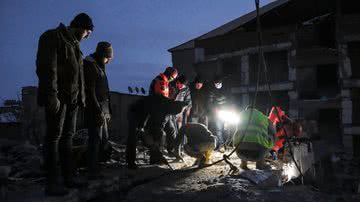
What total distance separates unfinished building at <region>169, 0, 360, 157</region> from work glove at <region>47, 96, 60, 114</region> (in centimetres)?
1066

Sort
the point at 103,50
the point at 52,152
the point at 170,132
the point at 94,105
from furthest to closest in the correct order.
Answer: the point at 170,132, the point at 103,50, the point at 94,105, the point at 52,152

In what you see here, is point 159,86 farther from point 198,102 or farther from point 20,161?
point 198,102

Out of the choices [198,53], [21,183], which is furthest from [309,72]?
[21,183]

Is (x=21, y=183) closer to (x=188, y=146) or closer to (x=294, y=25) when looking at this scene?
(x=188, y=146)

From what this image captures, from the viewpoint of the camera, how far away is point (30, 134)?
11.4 meters

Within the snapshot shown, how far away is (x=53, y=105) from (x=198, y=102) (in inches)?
291

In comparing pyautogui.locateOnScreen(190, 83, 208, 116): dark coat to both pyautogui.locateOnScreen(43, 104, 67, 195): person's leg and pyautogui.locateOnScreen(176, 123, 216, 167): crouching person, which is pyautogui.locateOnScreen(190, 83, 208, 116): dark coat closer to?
pyautogui.locateOnScreen(176, 123, 216, 167): crouching person

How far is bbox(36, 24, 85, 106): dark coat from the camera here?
3170 millimetres

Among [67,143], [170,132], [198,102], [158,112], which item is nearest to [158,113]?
[158,112]

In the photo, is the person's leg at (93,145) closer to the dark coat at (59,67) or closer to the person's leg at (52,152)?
the dark coat at (59,67)

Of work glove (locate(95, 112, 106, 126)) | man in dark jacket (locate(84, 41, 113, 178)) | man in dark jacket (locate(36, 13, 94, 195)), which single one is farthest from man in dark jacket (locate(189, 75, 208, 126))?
man in dark jacket (locate(36, 13, 94, 195))

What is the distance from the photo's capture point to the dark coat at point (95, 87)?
14.6 feet

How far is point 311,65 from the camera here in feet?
48.8

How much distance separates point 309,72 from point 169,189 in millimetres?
12403
